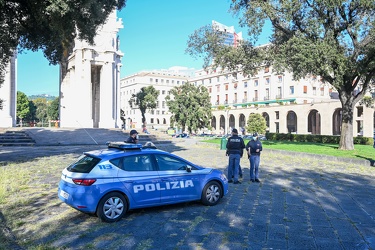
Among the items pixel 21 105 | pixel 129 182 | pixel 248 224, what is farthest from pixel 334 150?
pixel 21 105

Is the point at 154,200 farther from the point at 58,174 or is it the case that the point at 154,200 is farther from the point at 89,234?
the point at 58,174

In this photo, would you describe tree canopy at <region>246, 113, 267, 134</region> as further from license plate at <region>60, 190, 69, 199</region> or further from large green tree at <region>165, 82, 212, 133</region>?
license plate at <region>60, 190, 69, 199</region>

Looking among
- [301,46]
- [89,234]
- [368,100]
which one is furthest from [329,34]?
[89,234]

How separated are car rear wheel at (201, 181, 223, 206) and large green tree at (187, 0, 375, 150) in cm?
1165

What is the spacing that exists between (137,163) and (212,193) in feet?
6.25

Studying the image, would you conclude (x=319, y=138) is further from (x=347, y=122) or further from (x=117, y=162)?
(x=117, y=162)

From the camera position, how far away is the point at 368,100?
25.6 m

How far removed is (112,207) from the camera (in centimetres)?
575

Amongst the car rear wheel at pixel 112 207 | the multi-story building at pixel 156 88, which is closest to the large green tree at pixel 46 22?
the car rear wheel at pixel 112 207

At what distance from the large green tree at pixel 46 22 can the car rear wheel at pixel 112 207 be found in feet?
26.2

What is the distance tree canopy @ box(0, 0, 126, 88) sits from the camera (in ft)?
38.4

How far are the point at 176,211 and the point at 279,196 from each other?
3.01 meters

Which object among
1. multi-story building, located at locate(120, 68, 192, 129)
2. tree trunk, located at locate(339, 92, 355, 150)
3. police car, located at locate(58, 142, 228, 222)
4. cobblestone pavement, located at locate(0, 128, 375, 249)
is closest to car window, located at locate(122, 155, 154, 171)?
police car, located at locate(58, 142, 228, 222)

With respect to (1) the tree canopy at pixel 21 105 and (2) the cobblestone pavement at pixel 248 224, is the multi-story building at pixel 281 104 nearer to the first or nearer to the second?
(1) the tree canopy at pixel 21 105
